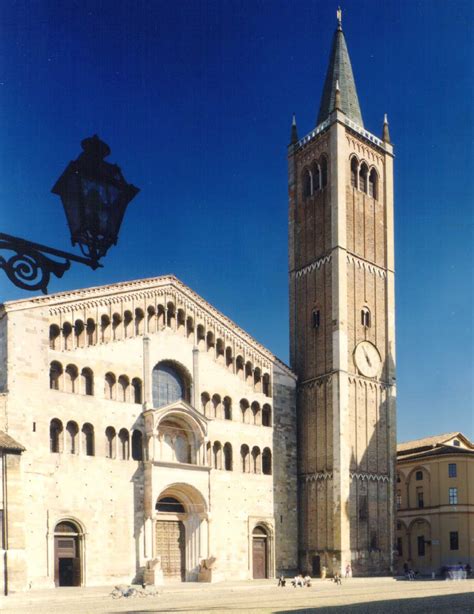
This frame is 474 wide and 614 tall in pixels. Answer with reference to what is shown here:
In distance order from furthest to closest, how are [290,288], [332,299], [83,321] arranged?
[290,288] < [332,299] < [83,321]

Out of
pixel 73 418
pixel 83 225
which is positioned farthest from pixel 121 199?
pixel 73 418

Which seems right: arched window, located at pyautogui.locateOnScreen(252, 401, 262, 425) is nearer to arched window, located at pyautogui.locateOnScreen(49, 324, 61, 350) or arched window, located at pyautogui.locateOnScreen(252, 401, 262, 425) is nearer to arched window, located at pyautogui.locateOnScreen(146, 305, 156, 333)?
arched window, located at pyautogui.locateOnScreen(146, 305, 156, 333)

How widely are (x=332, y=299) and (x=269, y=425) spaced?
324 inches

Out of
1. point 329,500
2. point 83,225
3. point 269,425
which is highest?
point 83,225

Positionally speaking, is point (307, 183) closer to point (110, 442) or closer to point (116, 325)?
point (116, 325)

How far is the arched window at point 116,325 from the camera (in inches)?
1510

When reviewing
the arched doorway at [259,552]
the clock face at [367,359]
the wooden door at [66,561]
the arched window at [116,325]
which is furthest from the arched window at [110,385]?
the clock face at [367,359]

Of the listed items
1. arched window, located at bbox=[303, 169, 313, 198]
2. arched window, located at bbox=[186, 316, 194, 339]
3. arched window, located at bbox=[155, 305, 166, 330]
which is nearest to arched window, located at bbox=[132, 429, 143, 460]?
arched window, located at bbox=[155, 305, 166, 330]

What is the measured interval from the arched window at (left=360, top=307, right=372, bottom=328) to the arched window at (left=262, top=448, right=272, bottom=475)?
960 centimetres

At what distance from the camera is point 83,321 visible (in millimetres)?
37062

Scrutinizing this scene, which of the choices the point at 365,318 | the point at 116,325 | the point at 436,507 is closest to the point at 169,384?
the point at 116,325

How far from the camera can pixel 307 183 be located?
1955 inches

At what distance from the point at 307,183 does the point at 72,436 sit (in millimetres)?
23175

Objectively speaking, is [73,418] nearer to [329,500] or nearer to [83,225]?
[329,500]
